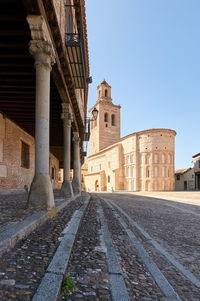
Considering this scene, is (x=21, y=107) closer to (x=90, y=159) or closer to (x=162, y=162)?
(x=162, y=162)

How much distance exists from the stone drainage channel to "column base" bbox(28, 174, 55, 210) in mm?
1103

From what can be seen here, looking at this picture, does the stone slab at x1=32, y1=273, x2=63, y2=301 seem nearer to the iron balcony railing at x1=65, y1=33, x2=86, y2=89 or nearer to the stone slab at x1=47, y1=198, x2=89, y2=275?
the stone slab at x1=47, y1=198, x2=89, y2=275

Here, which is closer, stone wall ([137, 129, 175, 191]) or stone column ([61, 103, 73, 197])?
stone column ([61, 103, 73, 197])

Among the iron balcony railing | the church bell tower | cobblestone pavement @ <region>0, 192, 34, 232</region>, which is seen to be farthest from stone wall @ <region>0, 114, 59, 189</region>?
the church bell tower

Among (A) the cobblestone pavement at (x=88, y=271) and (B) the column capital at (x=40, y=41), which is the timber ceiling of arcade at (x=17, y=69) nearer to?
(B) the column capital at (x=40, y=41)

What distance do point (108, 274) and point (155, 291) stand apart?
43 centimetres

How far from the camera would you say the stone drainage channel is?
1612 mm

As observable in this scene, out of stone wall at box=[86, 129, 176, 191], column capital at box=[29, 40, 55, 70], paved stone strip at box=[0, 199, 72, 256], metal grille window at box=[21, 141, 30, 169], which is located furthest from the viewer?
stone wall at box=[86, 129, 176, 191]

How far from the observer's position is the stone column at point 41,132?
438cm

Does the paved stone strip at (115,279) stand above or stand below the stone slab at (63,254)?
below

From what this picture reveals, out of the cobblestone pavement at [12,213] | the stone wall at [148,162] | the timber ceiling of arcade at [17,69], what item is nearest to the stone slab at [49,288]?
the cobblestone pavement at [12,213]

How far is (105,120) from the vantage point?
193 feet

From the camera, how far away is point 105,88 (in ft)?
200

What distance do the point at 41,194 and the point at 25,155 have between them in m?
9.48
